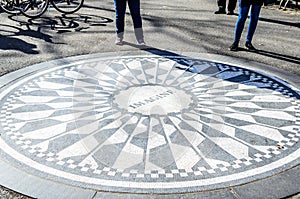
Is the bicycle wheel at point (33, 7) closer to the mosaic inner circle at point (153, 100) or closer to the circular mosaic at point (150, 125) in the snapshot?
the circular mosaic at point (150, 125)

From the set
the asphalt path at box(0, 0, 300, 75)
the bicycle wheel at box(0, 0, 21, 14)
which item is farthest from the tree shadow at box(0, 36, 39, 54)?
the bicycle wheel at box(0, 0, 21, 14)

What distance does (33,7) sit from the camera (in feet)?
30.1

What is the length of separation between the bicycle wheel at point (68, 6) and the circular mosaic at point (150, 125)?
404 centimetres

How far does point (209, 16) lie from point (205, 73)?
14.9 feet

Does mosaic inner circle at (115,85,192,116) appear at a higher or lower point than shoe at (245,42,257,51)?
lower

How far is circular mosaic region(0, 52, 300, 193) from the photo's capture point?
329cm

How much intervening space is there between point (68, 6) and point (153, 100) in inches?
235

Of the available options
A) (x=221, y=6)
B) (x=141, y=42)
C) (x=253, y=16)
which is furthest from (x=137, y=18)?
(x=221, y=6)

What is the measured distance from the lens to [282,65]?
598 cm

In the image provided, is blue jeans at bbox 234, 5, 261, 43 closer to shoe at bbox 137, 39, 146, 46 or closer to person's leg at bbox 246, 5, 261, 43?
person's leg at bbox 246, 5, 261, 43

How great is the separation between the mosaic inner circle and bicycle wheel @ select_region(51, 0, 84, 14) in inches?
202

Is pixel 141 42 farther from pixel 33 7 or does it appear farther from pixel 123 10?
pixel 33 7

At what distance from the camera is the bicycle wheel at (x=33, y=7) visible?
29.0 feet

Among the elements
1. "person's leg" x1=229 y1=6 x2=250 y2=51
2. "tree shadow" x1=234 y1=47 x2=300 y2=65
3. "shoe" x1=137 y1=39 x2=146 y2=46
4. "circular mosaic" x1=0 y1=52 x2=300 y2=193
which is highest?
"person's leg" x1=229 y1=6 x2=250 y2=51
